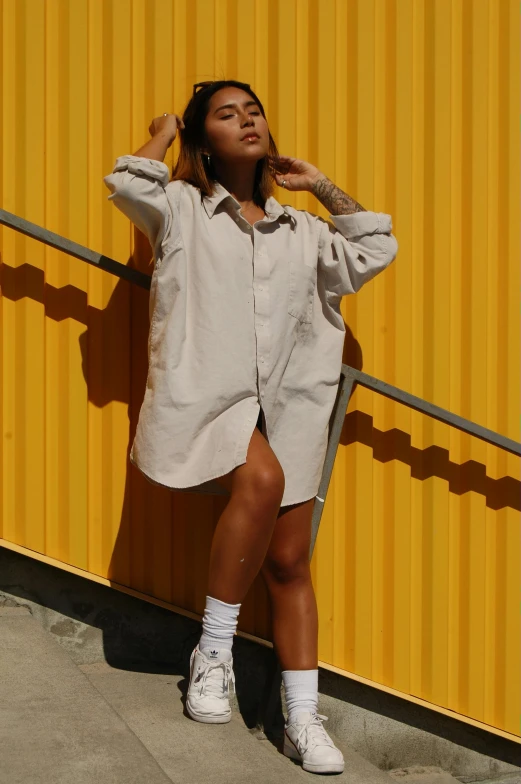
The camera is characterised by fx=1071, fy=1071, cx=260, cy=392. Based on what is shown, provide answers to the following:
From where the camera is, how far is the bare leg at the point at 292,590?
2.61 metres

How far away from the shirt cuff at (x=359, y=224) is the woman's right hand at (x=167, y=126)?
1.54 feet

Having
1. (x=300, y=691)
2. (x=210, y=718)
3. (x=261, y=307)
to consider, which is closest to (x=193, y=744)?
(x=210, y=718)

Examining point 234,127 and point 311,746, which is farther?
point 234,127

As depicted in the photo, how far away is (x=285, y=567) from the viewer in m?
2.68

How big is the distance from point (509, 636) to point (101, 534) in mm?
1319

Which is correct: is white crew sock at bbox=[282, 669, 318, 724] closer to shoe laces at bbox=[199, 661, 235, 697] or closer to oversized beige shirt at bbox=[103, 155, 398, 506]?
shoe laces at bbox=[199, 661, 235, 697]

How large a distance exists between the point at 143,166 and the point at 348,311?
908mm

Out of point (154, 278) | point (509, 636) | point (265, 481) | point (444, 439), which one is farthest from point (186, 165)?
point (509, 636)

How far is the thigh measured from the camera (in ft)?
8.11

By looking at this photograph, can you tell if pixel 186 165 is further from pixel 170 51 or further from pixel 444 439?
pixel 444 439

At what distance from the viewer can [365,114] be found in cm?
320

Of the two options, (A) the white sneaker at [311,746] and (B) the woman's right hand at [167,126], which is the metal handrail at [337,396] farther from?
(A) the white sneaker at [311,746]

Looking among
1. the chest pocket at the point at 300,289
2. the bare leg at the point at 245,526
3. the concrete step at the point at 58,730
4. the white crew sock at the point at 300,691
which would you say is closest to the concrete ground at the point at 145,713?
the concrete step at the point at 58,730

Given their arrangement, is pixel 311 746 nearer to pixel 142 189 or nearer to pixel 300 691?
pixel 300 691
